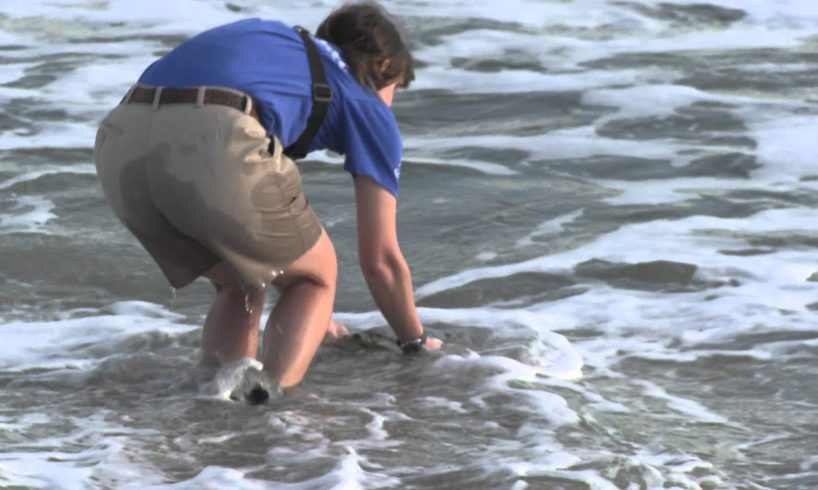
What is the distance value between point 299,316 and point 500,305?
1512 mm

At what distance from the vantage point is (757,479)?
4.05 meters

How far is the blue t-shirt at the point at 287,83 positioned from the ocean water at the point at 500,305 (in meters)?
0.76

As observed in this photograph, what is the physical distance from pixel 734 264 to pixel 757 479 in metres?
2.35

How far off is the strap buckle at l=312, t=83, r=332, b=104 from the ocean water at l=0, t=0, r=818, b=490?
2.92 feet

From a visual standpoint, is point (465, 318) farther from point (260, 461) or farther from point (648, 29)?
point (648, 29)

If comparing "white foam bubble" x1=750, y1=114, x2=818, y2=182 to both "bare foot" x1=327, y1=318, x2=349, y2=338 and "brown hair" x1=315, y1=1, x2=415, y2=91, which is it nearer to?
"bare foot" x1=327, y1=318, x2=349, y2=338

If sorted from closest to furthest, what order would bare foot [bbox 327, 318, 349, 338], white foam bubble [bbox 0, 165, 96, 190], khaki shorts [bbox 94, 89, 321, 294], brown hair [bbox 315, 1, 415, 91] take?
khaki shorts [bbox 94, 89, 321, 294]
brown hair [bbox 315, 1, 415, 91]
bare foot [bbox 327, 318, 349, 338]
white foam bubble [bbox 0, 165, 96, 190]

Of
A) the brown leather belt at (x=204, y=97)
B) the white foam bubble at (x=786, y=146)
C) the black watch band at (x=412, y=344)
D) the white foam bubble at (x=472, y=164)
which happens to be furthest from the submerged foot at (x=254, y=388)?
the white foam bubble at (x=786, y=146)

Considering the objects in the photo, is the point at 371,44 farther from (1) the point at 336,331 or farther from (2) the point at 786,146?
(2) the point at 786,146

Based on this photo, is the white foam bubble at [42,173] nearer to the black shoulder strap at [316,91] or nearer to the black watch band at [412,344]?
the black watch band at [412,344]

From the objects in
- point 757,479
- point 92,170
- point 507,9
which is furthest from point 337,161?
point 507,9

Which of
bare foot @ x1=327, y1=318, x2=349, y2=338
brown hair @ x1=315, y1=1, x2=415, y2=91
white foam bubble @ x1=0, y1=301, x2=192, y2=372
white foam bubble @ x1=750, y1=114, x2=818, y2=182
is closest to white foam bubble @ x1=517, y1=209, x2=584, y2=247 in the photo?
white foam bubble @ x1=750, y1=114, x2=818, y2=182

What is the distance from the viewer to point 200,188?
412cm

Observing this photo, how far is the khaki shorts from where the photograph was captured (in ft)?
13.5
